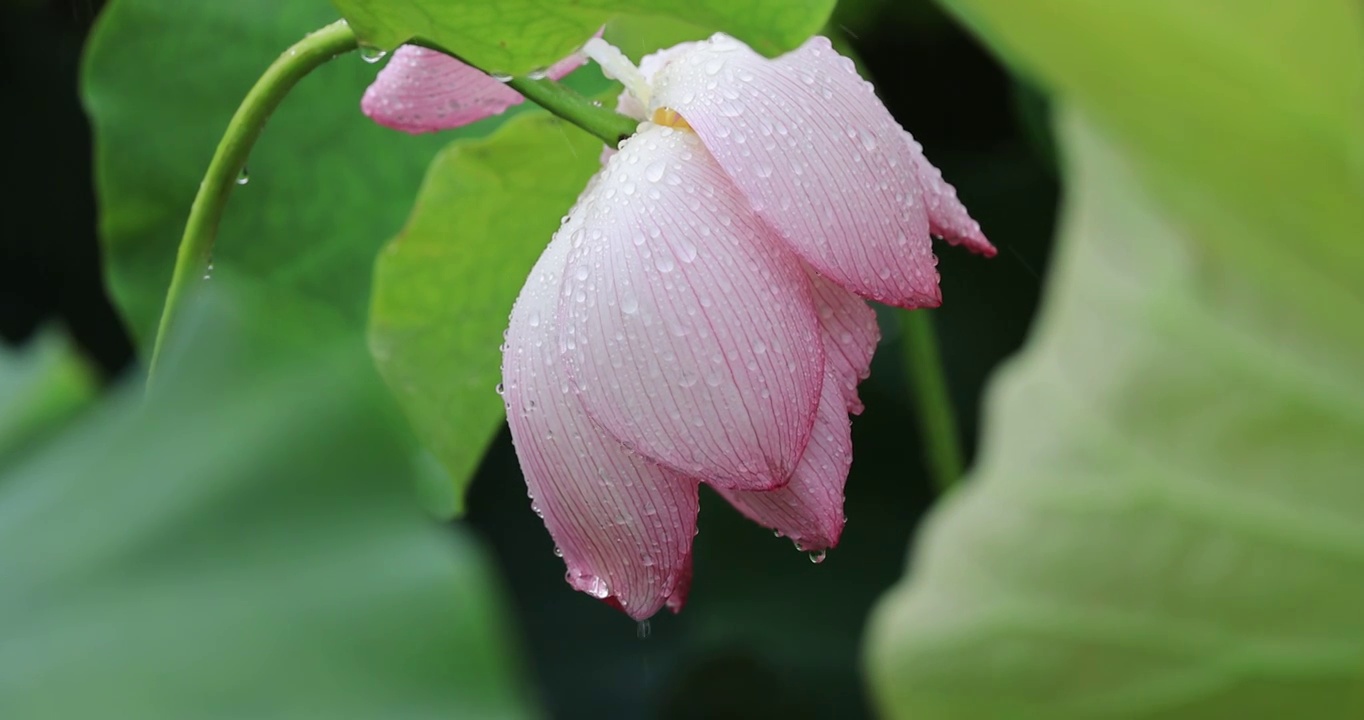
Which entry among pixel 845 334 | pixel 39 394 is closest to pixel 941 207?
pixel 845 334

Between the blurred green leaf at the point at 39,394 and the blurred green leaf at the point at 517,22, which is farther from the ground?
the blurred green leaf at the point at 517,22

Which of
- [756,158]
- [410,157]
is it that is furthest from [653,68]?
[410,157]

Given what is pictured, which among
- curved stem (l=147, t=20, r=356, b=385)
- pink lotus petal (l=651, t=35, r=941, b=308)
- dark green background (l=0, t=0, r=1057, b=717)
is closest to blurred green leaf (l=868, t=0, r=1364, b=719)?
pink lotus petal (l=651, t=35, r=941, b=308)

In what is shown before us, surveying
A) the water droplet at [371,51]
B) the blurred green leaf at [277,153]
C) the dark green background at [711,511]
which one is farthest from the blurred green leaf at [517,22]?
the dark green background at [711,511]

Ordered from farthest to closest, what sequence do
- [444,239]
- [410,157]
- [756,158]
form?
1. [410,157]
2. [444,239]
3. [756,158]

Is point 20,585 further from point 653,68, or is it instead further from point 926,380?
point 926,380

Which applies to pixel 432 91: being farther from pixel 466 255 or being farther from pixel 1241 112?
pixel 1241 112

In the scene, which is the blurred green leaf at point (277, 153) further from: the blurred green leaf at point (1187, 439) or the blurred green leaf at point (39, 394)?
the blurred green leaf at point (1187, 439)
